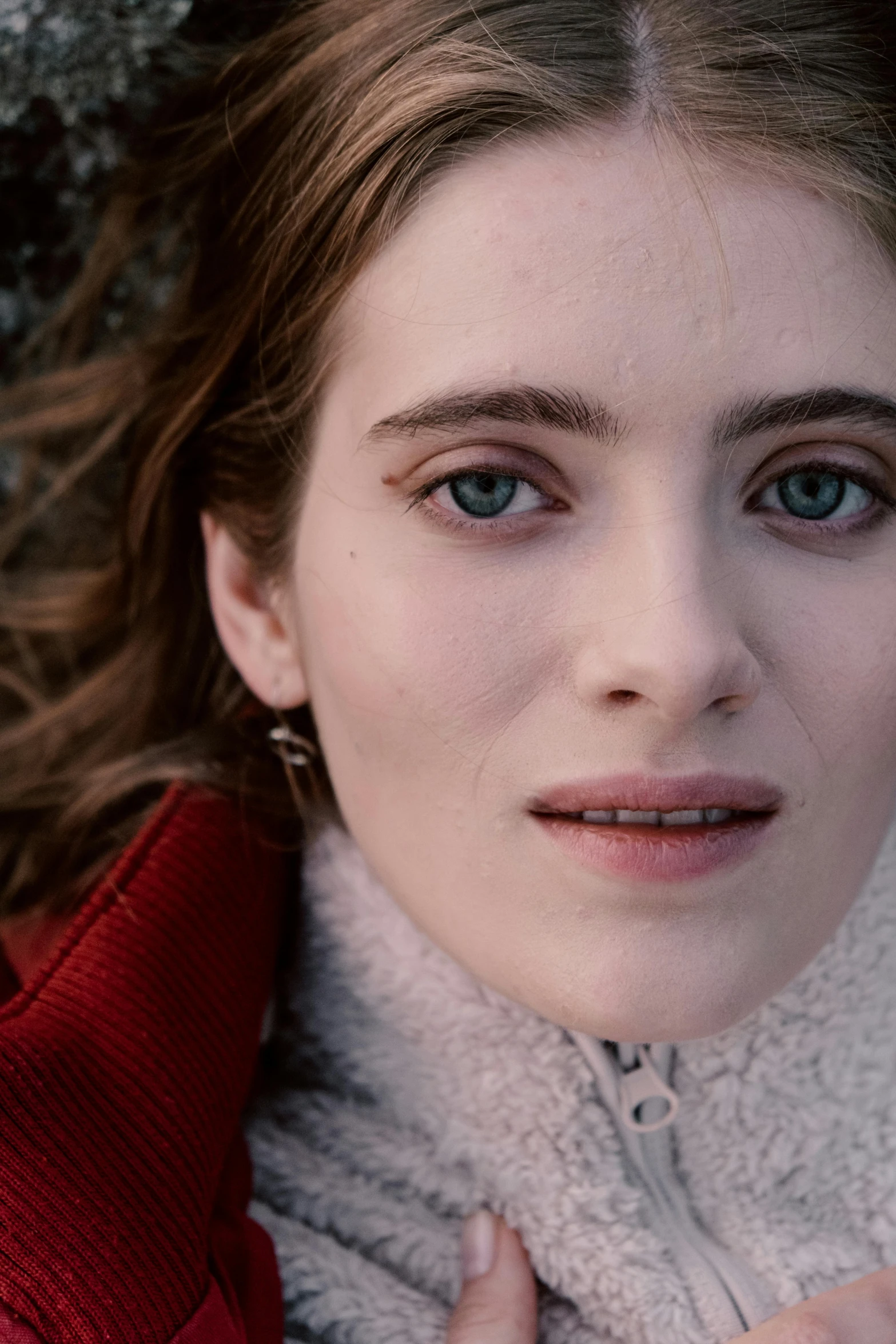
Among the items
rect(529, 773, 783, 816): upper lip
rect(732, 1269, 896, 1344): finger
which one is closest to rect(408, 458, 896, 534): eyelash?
rect(529, 773, 783, 816): upper lip

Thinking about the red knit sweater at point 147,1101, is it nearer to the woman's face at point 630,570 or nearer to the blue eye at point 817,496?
the woman's face at point 630,570

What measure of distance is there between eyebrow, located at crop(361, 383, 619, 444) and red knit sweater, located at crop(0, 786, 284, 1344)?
0.64 metres

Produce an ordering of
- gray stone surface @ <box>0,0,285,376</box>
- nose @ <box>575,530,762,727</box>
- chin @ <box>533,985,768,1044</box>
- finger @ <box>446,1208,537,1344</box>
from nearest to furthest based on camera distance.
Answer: nose @ <box>575,530,762,727</box> < chin @ <box>533,985,768,1044</box> < finger @ <box>446,1208,537,1344</box> < gray stone surface @ <box>0,0,285,376</box>

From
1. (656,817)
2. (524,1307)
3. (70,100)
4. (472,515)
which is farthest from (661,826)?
(70,100)

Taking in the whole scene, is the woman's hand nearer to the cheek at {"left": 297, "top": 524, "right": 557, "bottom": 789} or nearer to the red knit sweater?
the red knit sweater

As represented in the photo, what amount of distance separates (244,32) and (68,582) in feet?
2.81

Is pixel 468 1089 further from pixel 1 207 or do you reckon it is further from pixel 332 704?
pixel 1 207

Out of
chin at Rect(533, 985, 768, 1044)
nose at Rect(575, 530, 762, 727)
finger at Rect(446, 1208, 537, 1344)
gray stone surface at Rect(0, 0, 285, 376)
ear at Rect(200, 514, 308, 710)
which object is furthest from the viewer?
gray stone surface at Rect(0, 0, 285, 376)

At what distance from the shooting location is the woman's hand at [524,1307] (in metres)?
1.33

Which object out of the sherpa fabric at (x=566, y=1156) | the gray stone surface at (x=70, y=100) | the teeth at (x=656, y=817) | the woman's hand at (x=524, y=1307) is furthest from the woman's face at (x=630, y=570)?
the gray stone surface at (x=70, y=100)

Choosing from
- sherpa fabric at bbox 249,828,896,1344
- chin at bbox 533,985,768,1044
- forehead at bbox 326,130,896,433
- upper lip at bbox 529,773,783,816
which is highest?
forehead at bbox 326,130,896,433

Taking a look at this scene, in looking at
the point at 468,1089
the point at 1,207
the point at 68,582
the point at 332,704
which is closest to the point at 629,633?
the point at 332,704

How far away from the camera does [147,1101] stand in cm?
137

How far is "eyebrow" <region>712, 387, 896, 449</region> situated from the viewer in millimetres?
1229
